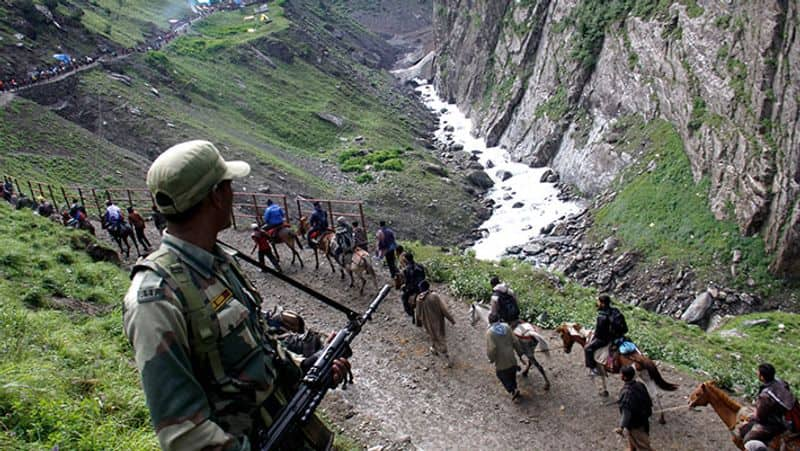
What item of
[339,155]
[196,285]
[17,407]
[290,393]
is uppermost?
[196,285]

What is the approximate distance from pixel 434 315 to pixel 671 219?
58.2 feet

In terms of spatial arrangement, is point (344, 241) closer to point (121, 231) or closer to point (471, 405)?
point (471, 405)

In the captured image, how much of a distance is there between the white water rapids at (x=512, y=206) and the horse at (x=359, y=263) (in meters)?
12.0

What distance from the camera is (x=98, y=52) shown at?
46.6 metres

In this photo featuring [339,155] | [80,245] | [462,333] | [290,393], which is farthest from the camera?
[339,155]

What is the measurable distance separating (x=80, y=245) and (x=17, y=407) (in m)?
11.3

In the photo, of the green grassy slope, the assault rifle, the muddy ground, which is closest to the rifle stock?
the assault rifle

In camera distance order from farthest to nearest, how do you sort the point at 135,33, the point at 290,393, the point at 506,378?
the point at 135,33 < the point at 506,378 < the point at 290,393

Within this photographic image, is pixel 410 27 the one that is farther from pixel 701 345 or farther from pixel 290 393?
pixel 290 393

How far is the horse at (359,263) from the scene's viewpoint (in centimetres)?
1475

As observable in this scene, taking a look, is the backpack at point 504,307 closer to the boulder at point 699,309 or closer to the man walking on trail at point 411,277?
the man walking on trail at point 411,277

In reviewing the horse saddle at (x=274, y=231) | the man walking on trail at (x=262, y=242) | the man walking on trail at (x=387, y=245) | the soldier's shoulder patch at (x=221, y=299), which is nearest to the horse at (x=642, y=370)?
the man walking on trail at (x=387, y=245)

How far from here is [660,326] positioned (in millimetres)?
16016

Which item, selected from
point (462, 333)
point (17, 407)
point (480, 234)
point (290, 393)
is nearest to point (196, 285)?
point (290, 393)
